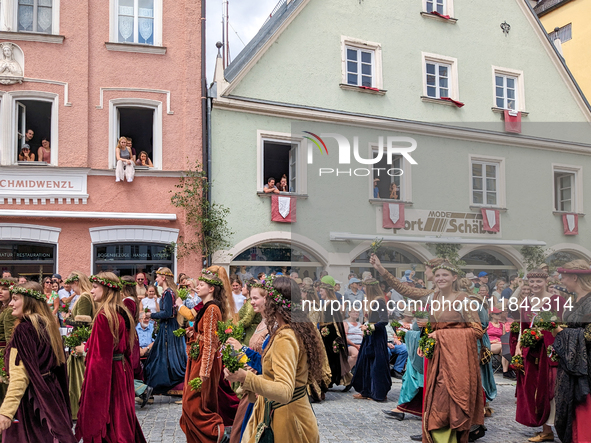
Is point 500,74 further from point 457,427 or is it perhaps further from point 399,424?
point 457,427

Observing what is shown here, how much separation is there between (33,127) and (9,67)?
4.63 ft

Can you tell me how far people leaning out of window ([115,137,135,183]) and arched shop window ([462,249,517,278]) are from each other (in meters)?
10.6

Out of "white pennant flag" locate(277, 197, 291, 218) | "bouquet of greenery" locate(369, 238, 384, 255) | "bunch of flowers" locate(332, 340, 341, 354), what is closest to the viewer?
"bouquet of greenery" locate(369, 238, 384, 255)

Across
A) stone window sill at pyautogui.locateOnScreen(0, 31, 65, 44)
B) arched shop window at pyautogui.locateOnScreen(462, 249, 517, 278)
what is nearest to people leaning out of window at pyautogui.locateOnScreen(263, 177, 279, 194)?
stone window sill at pyautogui.locateOnScreen(0, 31, 65, 44)

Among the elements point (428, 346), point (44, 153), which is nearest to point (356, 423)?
point (428, 346)

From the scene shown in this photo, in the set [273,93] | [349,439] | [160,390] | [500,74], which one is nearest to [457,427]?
[349,439]

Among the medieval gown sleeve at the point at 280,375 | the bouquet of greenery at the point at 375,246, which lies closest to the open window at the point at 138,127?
the bouquet of greenery at the point at 375,246

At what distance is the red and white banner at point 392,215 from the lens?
464cm

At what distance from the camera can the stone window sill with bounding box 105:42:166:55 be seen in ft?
50.3

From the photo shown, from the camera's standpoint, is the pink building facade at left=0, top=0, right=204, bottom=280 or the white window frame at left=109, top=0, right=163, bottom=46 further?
the white window frame at left=109, top=0, right=163, bottom=46

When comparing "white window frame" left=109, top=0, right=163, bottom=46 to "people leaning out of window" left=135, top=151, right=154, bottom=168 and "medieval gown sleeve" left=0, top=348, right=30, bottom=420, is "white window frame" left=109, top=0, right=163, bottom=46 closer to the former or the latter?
"people leaning out of window" left=135, top=151, right=154, bottom=168

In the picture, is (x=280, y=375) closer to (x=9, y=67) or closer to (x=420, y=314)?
(x=420, y=314)

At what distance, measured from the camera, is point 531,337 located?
706 cm

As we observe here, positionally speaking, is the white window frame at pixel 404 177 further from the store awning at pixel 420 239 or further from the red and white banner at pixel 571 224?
the red and white banner at pixel 571 224
